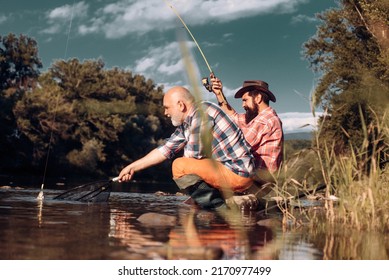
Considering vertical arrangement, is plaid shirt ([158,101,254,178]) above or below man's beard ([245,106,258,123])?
below

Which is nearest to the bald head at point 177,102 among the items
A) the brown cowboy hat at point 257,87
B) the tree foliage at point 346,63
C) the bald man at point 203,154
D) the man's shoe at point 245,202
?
the bald man at point 203,154

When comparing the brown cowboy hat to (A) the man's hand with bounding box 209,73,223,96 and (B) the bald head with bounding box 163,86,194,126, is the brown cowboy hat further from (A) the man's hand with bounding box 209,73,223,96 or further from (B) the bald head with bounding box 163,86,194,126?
(B) the bald head with bounding box 163,86,194,126

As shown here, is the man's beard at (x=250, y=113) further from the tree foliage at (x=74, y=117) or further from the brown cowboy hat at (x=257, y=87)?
the tree foliage at (x=74, y=117)

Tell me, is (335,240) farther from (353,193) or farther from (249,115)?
(249,115)

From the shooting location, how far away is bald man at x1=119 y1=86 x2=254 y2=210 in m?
5.65

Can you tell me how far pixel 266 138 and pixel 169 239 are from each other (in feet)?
10.2

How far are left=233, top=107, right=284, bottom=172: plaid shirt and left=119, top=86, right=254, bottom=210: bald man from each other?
1.97ft

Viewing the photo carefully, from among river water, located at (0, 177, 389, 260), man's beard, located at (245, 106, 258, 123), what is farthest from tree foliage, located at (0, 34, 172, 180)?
river water, located at (0, 177, 389, 260)

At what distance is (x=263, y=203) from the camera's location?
6312 millimetres

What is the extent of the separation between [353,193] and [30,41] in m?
45.2

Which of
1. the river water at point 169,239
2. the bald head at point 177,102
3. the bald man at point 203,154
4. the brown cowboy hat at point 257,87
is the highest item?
the brown cowboy hat at point 257,87

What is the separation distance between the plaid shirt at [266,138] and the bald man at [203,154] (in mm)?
600

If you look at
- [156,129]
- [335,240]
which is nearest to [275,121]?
[335,240]

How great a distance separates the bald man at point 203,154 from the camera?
565 cm
